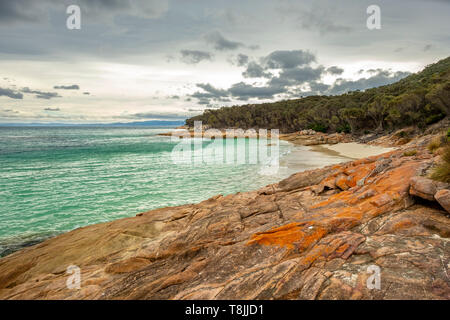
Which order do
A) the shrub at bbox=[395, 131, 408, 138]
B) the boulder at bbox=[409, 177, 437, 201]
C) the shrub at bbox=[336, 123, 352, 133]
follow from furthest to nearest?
the shrub at bbox=[336, 123, 352, 133] → the shrub at bbox=[395, 131, 408, 138] → the boulder at bbox=[409, 177, 437, 201]

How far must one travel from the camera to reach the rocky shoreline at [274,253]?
189 inches

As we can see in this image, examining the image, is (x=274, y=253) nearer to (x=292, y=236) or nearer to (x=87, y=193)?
(x=292, y=236)

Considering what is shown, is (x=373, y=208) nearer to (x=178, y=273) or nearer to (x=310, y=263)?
(x=310, y=263)

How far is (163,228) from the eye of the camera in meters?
10.8

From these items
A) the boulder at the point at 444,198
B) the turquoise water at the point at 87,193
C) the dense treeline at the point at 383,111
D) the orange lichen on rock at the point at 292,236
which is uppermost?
the dense treeline at the point at 383,111

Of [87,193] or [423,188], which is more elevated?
[423,188]

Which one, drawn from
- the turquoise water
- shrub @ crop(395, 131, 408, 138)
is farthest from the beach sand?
the turquoise water

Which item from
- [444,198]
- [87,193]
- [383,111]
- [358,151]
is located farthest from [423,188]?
[383,111]

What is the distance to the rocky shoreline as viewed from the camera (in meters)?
4.81

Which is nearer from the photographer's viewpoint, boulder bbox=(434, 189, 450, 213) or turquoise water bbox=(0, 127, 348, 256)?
boulder bbox=(434, 189, 450, 213)

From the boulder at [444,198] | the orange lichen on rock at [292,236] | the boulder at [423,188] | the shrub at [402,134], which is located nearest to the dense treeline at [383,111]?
the shrub at [402,134]

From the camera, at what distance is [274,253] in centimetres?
629

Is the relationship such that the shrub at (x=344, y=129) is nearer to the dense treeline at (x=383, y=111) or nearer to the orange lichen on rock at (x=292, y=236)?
the dense treeline at (x=383, y=111)

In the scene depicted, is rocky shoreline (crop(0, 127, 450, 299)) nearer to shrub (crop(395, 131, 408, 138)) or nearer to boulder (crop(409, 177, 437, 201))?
boulder (crop(409, 177, 437, 201))
